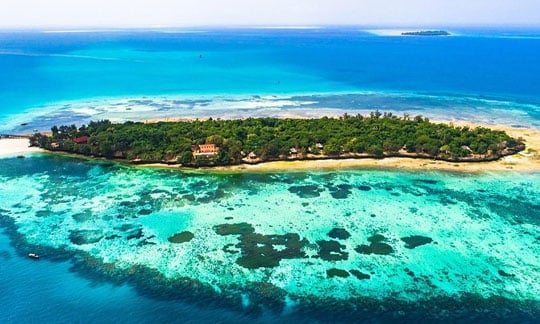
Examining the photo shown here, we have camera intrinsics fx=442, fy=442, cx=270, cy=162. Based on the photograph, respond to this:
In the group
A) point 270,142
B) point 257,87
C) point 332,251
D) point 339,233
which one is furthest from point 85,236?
point 257,87

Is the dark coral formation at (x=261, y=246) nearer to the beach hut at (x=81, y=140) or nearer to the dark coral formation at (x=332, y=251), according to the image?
the dark coral formation at (x=332, y=251)

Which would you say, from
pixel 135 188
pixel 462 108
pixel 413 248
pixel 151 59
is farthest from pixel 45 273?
pixel 151 59

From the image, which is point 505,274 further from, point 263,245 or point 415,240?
point 263,245

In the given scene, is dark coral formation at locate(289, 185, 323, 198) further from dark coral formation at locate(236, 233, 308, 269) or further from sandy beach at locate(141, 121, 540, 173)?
dark coral formation at locate(236, 233, 308, 269)

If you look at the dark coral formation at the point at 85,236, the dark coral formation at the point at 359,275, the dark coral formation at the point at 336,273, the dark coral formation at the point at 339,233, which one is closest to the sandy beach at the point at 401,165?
the dark coral formation at the point at 339,233

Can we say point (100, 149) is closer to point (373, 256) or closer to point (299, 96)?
point (373, 256)

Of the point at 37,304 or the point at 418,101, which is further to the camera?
the point at 418,101
